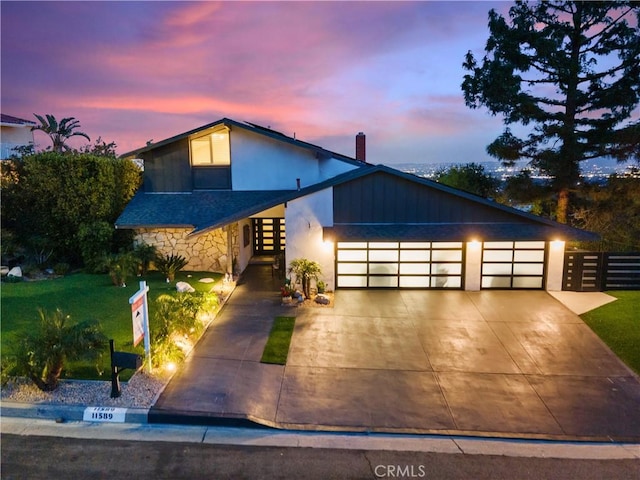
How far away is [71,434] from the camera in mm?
6785

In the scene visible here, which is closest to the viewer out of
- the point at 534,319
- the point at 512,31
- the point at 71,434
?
the point at 71,434

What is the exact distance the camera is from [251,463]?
6145 mm

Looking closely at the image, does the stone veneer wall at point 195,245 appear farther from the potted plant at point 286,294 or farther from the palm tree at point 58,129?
the palm tree at point 58,129

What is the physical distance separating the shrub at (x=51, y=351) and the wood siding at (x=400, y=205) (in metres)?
9.08

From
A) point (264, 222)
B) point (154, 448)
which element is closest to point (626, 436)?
point (154, 448)

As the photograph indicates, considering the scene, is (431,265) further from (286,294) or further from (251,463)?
(251,463)

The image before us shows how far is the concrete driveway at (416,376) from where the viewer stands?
24.0ft

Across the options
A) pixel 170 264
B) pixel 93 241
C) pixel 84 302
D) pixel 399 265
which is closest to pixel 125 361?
pixel 84 302

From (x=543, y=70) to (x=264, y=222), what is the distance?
15.5m

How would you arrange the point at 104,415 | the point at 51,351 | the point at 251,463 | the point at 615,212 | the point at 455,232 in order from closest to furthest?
the point at 251,463, the point at 104,415, the point at 51,351, the point at 455,232, the point at 615,212

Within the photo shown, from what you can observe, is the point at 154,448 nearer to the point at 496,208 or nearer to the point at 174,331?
the point at 174,331

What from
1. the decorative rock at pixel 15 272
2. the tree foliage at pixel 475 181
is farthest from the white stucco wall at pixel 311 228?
the tree foliage at pixel 475 181

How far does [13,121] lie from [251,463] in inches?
1247

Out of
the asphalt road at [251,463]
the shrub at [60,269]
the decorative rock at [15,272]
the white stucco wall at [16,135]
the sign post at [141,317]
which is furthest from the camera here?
the white stucco wall at [16,135]
